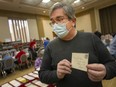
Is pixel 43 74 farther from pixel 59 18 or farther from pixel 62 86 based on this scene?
pixel 59 18

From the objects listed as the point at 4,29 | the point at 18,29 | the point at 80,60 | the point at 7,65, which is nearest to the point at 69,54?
the point at 80,60

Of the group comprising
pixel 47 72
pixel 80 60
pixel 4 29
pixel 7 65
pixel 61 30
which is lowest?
pixel 7 65

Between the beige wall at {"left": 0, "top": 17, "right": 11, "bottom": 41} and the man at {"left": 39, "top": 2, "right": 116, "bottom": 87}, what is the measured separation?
25.7ft

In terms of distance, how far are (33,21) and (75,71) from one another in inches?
389

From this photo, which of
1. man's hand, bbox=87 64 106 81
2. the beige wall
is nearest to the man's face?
man's hand, bbox=87 64 106 81

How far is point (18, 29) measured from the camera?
9.31 meters

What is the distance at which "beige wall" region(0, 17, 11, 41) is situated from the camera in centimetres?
822

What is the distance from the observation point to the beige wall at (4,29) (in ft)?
27.0

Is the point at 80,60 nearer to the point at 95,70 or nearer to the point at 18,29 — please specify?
the point at 95,70

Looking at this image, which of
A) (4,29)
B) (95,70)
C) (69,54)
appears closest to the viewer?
(95,70)

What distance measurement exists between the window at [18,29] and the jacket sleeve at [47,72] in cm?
846

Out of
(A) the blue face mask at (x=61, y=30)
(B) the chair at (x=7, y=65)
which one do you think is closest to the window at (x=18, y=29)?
(B) the chair at (x=7, y=65)

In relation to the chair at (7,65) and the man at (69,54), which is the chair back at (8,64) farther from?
the man at (69,54)

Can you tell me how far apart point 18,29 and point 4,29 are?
1110 millimetres
